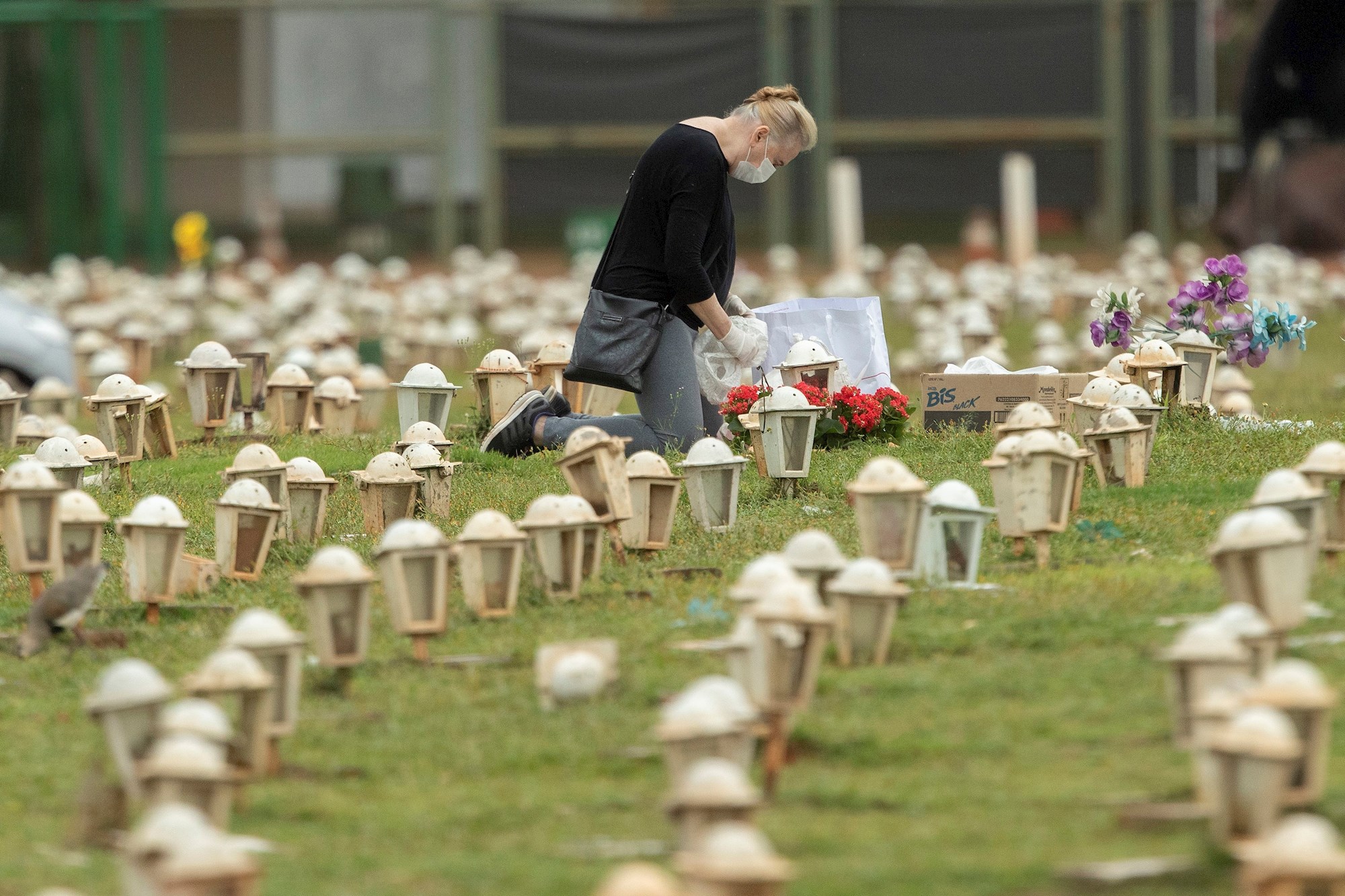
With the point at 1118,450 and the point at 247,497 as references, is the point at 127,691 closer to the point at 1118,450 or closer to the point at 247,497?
the point at 247,497

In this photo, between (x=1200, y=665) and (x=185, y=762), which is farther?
(x=1200, y=665)

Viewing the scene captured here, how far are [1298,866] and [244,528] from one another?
3.73m

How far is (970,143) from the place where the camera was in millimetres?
20859

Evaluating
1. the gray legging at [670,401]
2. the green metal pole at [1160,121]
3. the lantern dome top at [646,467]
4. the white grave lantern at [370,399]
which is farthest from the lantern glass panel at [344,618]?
the green metal pole at [1160,121]

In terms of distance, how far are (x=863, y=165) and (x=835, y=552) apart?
16.7 meters

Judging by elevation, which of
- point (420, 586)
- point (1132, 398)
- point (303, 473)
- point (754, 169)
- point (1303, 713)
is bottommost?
point (1303, 713)

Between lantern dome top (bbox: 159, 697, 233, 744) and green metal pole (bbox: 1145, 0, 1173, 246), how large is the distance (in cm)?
1870

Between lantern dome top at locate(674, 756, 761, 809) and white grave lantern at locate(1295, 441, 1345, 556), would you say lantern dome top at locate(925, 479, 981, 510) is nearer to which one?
white grave lantern at locate(1295, 441, 1345, 556)

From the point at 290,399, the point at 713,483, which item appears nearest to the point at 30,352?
the point at 290,399

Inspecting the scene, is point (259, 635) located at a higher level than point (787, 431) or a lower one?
lower

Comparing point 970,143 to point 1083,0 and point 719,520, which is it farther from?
point 719,520

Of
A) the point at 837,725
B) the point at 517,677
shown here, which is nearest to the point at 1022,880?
the point at 837,725

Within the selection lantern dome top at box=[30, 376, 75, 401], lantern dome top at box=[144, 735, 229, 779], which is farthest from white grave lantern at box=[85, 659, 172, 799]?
lantern dome top at box=[30, 376, 75, 401]

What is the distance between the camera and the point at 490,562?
518 centimetres
